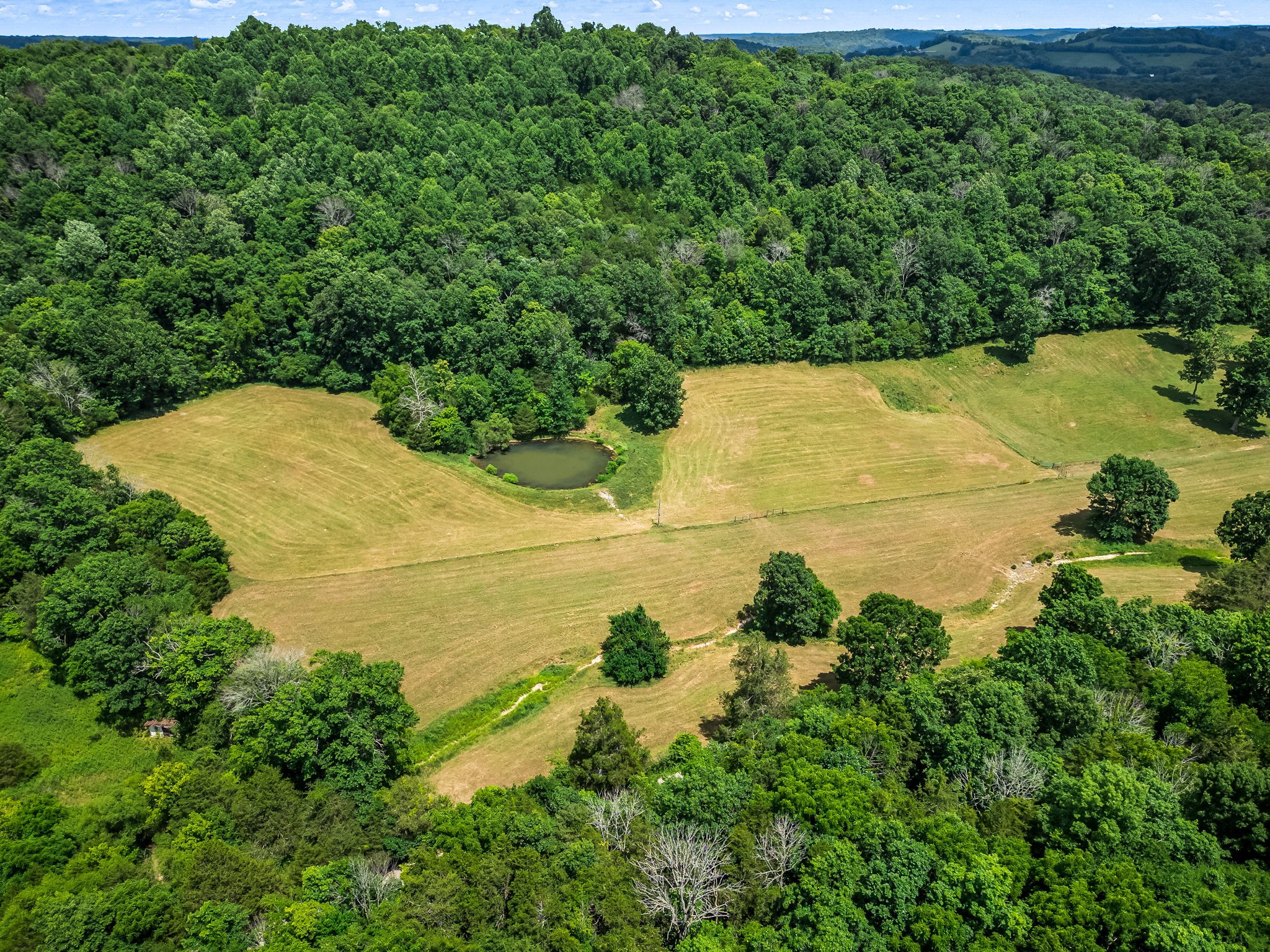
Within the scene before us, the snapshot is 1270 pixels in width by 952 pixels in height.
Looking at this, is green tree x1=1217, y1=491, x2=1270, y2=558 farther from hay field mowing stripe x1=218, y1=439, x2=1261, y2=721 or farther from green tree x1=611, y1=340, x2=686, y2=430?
green tree x1=611, y1=340, x2=686, y2=430

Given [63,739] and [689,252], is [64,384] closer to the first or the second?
[63,739]

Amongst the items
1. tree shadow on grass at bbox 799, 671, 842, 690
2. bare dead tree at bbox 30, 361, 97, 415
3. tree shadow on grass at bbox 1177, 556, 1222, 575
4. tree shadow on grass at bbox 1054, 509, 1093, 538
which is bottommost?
tree shadow on grass at bbox 799, 671, 842, 690

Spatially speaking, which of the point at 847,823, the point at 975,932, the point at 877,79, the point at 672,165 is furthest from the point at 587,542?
the point at 877,79

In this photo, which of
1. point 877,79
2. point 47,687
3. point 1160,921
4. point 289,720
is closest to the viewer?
point 1160,921

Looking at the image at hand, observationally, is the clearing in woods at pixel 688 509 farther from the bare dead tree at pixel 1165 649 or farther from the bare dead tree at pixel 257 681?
the bare dead tree at pixel 1165 649

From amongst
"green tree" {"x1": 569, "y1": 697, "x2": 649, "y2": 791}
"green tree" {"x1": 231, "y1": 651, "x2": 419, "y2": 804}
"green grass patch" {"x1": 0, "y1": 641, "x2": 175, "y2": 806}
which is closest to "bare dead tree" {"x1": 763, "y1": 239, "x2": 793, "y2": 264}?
"green tree" {"x1": 569, "y1": 697, "x2": 649, "y2": 791}

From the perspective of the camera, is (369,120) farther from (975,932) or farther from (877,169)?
(975,932)
